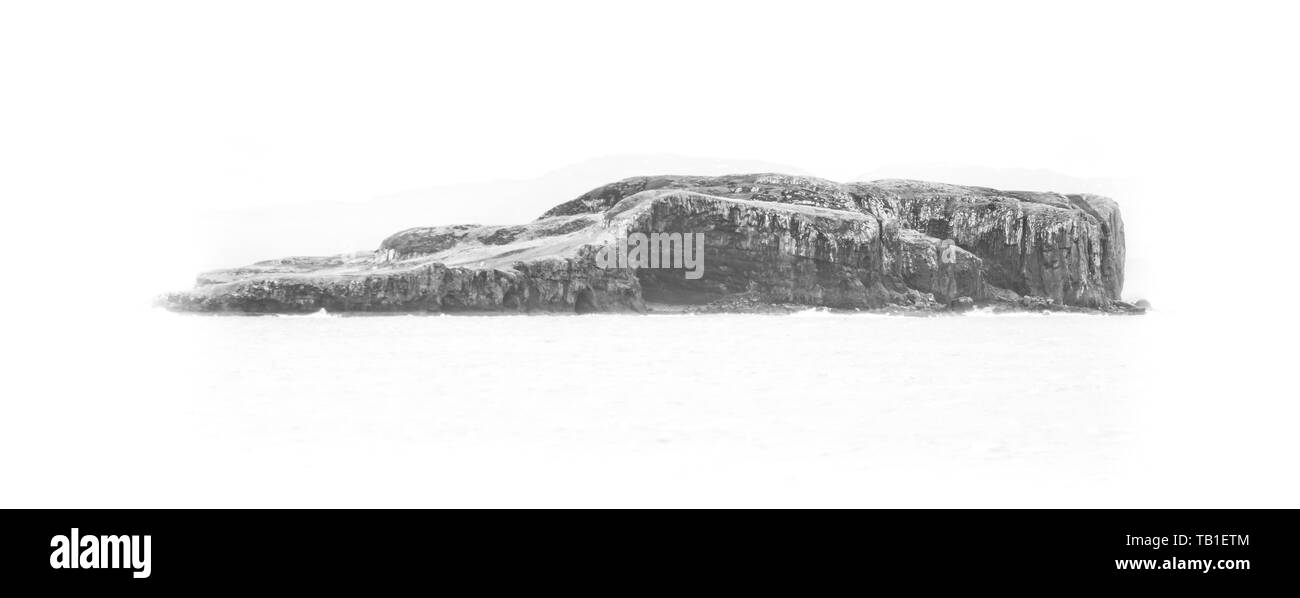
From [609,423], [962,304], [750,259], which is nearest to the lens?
[609,423]

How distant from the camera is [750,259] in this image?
322ft

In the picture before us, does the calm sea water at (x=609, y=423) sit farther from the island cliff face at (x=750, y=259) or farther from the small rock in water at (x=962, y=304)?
the small rock in water at (x=962, y=304)

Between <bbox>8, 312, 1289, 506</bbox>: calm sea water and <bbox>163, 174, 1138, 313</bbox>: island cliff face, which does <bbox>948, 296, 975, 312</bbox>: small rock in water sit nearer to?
<bbox>163, 174, 1138, 313</bbox>: island cliff face

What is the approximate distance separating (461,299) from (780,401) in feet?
194

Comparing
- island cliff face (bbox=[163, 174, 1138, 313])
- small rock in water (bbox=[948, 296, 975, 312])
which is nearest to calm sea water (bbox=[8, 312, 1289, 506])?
island cliff face (bbox=[163, 174, 1138, 313])

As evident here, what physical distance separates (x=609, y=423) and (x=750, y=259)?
253 ft

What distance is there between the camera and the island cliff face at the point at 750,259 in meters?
81.9

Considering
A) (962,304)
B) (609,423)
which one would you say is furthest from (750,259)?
(609,423)

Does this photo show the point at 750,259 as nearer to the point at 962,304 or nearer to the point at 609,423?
the point at 962,304

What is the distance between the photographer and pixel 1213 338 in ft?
180

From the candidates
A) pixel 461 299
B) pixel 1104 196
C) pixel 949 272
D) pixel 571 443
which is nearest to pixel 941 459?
pixel 571 443

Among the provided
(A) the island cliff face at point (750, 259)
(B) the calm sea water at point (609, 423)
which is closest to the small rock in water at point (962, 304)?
(A) the island cliff face at point (750, 259)

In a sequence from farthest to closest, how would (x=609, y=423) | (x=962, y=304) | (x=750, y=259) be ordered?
(x=962, y=304)
(x=750, y=259)
(x=609, y=423)

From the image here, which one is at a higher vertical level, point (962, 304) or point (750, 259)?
point (750, 259)
